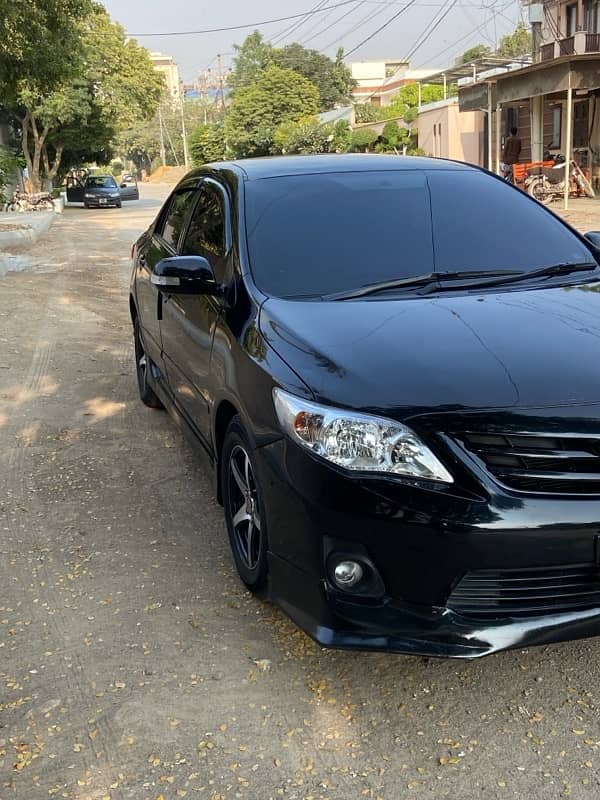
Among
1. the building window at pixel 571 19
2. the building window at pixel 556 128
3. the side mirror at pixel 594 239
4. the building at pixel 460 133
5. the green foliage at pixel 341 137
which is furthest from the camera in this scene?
A: the green foliage at pixel 341 137

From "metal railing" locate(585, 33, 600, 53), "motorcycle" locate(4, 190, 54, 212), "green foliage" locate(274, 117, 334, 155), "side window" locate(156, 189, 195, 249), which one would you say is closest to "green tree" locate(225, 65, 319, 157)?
"green foliage" locate(274, 117, 334, 155)

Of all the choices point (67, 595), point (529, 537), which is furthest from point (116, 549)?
point (529, 537)

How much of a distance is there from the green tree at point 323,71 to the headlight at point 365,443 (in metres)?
85.1

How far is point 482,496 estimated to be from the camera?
2410 mm

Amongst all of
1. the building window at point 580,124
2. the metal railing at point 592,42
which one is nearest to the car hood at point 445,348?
the building window at point 580,124

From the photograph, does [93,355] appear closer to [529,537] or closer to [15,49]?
[529,537]

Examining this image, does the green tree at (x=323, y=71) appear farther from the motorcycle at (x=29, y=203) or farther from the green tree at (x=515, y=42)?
the motorcycle at (x=29, y=203)

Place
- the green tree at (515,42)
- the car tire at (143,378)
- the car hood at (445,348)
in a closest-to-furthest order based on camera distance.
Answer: the car hood at (445,348)
the car tire at (143,378)
the green tree at (515,42)

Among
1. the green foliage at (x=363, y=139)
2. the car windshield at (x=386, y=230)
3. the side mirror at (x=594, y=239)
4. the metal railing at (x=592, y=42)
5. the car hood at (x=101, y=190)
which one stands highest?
the metal railing at (x=592, y=42)

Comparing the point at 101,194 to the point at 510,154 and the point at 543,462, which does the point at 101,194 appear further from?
the point at 543,462

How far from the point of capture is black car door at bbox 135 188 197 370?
493 cm

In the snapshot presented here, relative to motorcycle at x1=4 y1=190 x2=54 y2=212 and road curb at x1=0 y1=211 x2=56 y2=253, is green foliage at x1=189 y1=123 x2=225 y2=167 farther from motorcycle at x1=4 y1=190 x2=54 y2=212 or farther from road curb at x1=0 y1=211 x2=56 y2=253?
road curb at x1=0 y1=211 x2=56 y2=253

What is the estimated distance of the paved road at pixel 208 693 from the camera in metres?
2.42

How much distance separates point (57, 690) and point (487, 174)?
3.31m
